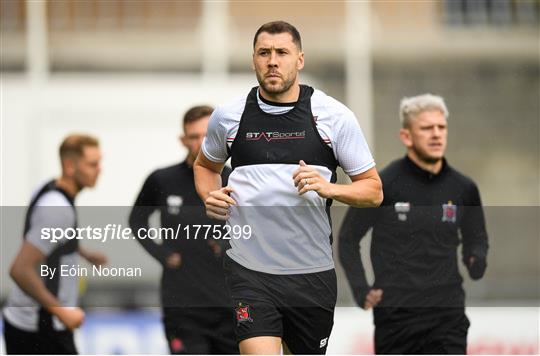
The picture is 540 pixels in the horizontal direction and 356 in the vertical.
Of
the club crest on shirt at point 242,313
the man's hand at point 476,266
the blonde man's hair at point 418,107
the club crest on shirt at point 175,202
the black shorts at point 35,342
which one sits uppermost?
the blonde man's hair at point 418,107

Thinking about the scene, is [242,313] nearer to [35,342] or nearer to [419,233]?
[419,233]

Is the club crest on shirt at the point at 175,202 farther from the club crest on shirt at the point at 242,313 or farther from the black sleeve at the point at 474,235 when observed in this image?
the club crest on shirt at the point at 242,313

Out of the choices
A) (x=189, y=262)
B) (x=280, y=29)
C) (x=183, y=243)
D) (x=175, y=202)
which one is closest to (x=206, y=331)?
(x=189, y=262)

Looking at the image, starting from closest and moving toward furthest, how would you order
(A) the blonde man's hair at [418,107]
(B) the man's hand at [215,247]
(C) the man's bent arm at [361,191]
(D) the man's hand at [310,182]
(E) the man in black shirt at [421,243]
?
(D) the man's hand at [310,182] < (C) the man's bent arm at [361,191] < (E) the man in black shirt at [421,243] < (A) the blonde man's hair at [418,107] < (B) the man's hand at [215,247]

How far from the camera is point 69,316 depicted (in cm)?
663

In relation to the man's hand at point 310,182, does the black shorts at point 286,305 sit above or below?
below

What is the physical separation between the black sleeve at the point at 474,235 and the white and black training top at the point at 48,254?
2.03m

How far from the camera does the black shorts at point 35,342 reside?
6875mm

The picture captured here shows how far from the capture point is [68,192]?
686cm

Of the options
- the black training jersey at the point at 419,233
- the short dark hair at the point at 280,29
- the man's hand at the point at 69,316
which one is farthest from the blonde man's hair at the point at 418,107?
the man's hand at the point at 69,316

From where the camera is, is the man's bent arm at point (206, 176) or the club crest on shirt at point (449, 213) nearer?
the man's bent arm at point (206, 176)

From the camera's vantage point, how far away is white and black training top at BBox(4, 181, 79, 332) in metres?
6.73

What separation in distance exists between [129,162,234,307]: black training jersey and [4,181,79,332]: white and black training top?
398mm

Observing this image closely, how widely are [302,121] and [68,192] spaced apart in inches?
77.6
